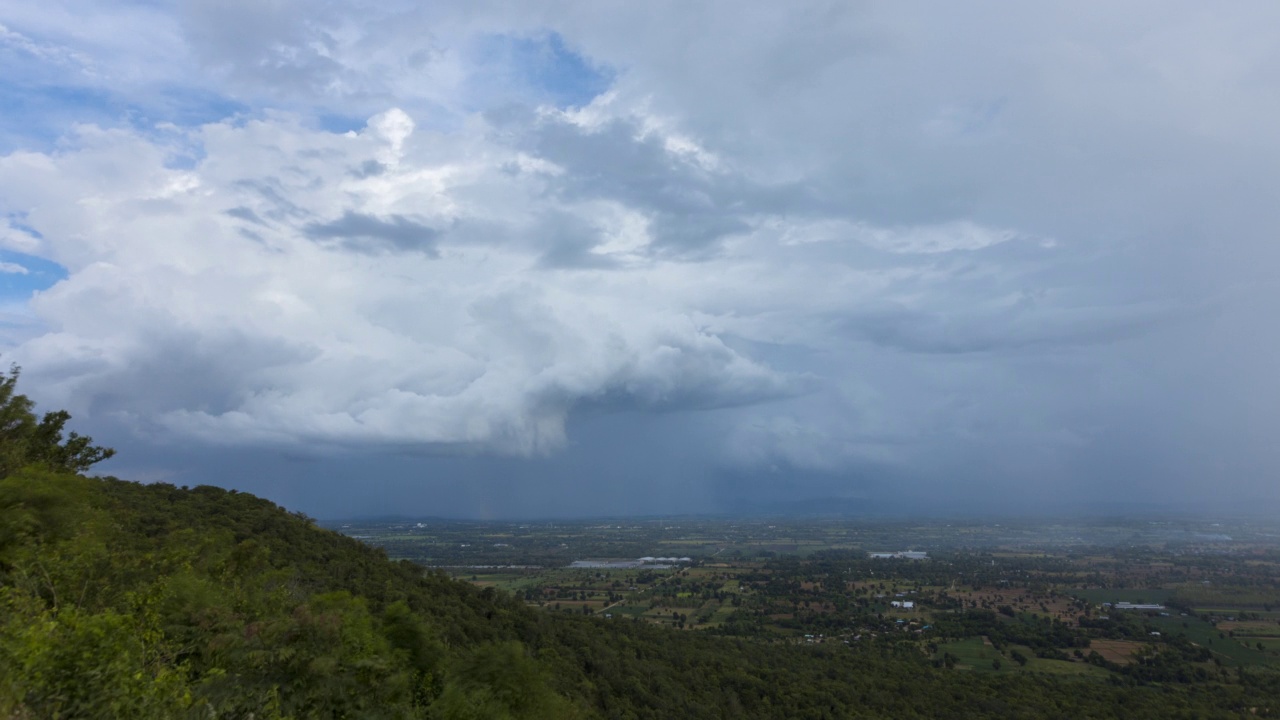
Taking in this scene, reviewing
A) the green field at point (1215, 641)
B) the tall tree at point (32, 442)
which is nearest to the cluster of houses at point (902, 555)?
the green field at point (1215, 641)

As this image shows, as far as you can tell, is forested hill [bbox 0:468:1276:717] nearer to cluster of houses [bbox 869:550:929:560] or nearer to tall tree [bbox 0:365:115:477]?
tall tree [bbox 0:365:115:477]

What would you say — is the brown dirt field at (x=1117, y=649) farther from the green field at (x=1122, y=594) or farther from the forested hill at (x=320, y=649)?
the green field at (x=1122, y=594)

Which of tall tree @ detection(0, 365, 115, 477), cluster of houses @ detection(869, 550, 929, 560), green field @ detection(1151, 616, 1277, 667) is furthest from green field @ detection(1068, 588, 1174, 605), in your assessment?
tall tree @ detection(0, 365, 115, 477)

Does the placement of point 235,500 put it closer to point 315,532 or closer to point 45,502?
point 315,532

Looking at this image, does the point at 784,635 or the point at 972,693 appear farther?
the point at 784,635

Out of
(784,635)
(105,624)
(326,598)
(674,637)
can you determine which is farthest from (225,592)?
(784,635)
